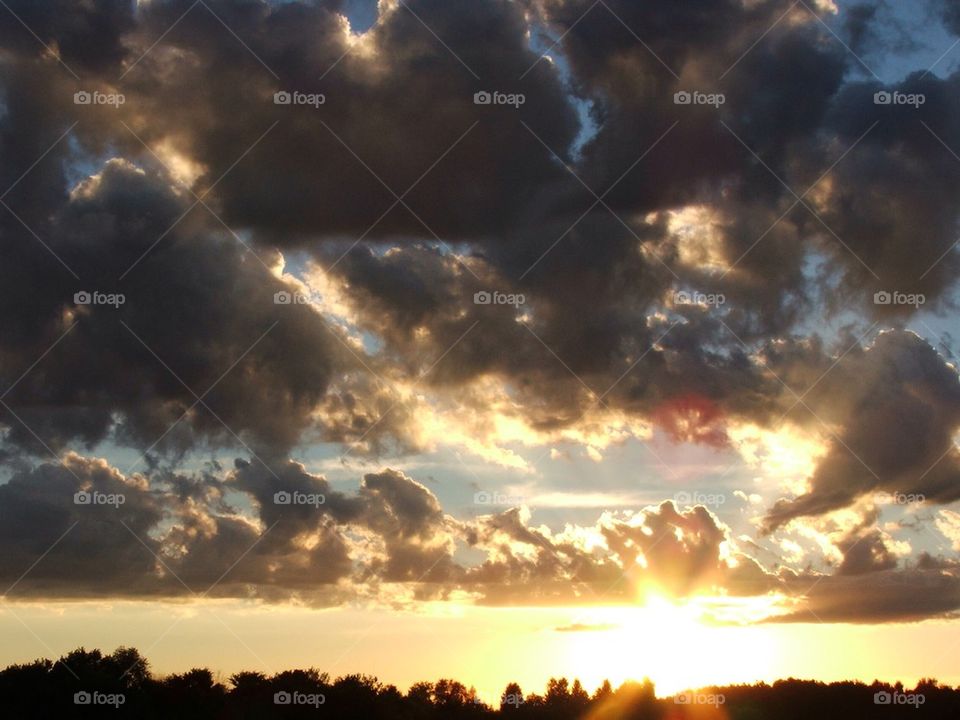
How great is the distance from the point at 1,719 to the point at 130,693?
19.0m

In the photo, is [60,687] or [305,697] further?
[305,697]

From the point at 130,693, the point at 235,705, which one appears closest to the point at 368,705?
the point at 235,705

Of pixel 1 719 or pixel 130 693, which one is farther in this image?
pixel 130 693

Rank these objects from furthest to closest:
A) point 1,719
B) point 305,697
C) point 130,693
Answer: point 305,697, point 130,693, point 1,719

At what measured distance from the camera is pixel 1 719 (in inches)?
6403

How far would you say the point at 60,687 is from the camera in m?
171

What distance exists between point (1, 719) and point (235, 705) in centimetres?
3323

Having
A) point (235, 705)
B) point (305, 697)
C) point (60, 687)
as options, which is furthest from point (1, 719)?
point (305, 697)

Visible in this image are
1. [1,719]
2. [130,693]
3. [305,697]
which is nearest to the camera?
[1,719]

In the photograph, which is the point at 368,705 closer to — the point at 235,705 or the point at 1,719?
the point at 235,705

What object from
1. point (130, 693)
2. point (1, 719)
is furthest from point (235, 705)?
point (1, 719)

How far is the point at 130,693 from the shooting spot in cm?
17462

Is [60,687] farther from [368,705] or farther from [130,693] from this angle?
[368,705]

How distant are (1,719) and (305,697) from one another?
47450mm
